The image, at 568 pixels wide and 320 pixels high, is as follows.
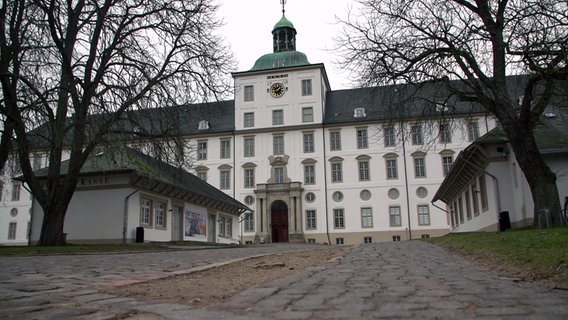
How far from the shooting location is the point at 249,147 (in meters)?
54.1

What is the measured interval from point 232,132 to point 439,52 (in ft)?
127

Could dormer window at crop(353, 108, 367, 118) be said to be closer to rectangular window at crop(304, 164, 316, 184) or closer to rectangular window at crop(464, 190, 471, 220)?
rectangular window at crop(304, 164, 316, 184)

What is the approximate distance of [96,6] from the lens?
739 inches

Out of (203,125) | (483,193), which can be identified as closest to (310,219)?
(203,125)

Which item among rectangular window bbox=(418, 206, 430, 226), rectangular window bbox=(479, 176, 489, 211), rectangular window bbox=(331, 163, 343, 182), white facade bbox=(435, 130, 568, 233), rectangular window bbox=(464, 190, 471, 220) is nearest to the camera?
white facade bbox=(435, 130, 568, 233)

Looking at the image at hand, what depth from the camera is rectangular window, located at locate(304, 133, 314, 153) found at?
52.8 metres

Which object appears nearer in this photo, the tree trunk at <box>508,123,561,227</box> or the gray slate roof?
the tree trunk at <box>508,123,561,227</box>

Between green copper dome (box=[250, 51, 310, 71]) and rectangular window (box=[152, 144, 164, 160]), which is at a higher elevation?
green copper dome (box=[250, 51, 310, 71])

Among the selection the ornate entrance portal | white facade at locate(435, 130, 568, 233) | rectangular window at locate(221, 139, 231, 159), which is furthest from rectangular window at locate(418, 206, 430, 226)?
rectangular window at locate(221, 139, 231, 159)

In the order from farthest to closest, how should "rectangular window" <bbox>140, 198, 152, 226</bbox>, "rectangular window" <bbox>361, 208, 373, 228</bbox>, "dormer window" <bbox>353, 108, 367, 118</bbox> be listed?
1. "dormer window" <bbox>353, 108, 367, 118</bbox>
2. "rectangular window" <bbox>361, 208, 373, 228</bbox>
3. "rectangular window" <bbox>140, 198, 152, 226</bbox>

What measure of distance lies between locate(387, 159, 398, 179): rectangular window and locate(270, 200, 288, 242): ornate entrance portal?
10.4 meters

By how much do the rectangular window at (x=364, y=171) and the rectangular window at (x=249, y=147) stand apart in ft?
35.9

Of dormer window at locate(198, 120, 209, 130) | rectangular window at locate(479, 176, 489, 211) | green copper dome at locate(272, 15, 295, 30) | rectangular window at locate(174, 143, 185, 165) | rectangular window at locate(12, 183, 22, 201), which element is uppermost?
green copper dome at locate(272, 15, 295, 30)

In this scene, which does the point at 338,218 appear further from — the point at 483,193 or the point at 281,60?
the point at 483,193
